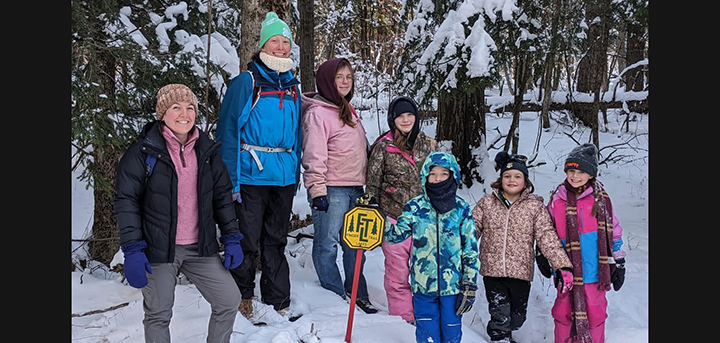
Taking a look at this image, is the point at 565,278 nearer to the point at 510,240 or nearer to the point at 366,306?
the point at 510,240

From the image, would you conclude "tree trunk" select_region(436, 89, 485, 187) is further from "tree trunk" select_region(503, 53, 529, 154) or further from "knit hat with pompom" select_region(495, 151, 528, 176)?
"knit hat with pompom" select_region(495, 151, 528, 176)

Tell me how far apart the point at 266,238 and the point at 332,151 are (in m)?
0.97

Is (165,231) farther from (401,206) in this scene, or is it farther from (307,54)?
(307,54)

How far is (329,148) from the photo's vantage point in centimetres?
418

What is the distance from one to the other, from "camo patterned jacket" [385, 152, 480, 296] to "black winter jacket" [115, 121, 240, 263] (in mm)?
1434

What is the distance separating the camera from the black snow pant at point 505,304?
3949 millimetres

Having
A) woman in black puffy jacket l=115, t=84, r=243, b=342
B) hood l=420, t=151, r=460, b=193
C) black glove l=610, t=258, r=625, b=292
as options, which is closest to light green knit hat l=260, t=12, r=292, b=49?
woman in black puffy jacket l=115, t=84, r=243, b=342

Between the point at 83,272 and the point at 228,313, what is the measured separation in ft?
10.6

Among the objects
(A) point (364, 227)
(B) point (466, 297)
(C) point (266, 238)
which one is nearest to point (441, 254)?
(B) point (466, 297)

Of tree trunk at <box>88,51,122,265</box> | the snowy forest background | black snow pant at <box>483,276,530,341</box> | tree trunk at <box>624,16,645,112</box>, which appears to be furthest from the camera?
tree trunk at <box>624,16,645,112</box>

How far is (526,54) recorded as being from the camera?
624cm

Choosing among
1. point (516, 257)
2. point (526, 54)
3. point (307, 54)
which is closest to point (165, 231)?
point (516, 257)

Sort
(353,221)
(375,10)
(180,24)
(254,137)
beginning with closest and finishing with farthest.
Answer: (353,221), (254,137), (180,24), (375,10)

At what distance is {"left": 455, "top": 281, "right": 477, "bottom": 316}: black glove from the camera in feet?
11.0
